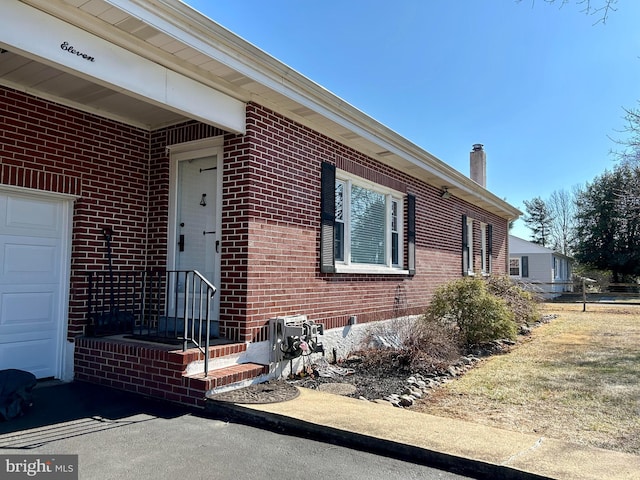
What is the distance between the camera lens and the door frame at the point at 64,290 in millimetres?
5414

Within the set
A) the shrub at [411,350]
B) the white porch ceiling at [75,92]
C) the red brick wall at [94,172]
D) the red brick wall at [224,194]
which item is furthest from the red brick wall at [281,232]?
the white porch ceiling at [75,92]

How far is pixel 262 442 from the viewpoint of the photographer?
12.1 ft

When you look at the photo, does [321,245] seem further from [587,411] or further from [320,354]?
[587,411]

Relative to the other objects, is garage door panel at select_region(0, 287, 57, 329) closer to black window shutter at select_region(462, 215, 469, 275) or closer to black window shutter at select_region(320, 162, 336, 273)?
black window shutter at select_region(320, 162, 336, 273)

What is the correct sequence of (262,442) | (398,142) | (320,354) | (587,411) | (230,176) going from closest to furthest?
(262,442), (587,411), (230,176), (320,354), (398,142)

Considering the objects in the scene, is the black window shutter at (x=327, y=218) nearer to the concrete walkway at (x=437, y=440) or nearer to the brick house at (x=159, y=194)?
the brick house at (x=159, y=194)

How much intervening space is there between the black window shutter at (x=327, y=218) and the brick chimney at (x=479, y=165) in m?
10.5

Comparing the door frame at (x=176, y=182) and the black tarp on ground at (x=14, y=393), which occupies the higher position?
the door frame at (x=176, y=182)

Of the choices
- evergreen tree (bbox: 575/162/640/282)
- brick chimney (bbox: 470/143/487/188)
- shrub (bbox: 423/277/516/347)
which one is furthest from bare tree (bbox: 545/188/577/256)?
shrub (bbox: 423/277/516/347)

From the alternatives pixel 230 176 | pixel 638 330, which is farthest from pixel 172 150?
pixel 638 330

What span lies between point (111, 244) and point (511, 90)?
10988 millimetres

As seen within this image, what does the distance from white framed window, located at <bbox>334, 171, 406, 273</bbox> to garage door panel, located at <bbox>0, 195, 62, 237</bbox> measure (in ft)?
12.5

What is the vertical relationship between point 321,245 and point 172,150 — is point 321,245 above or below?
below

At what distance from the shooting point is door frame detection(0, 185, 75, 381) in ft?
17.8
